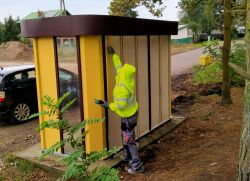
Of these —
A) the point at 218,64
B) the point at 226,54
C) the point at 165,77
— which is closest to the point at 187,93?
the point at 226,54

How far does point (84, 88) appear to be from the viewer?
6035mm

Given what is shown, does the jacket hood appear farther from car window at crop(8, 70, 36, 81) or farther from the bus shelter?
car window at crop(8, 70, 36, 81)

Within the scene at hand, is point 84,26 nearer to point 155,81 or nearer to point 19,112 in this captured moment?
point 155,81

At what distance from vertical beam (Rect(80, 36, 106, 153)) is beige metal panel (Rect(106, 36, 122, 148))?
24cm

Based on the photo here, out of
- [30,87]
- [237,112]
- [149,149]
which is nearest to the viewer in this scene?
[149,149]

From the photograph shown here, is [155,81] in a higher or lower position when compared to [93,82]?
lower

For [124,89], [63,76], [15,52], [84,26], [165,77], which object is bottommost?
[15,52]

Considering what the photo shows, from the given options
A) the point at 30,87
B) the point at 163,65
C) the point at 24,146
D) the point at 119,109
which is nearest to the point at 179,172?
the point at 119,109

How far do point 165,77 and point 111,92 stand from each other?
2.48m

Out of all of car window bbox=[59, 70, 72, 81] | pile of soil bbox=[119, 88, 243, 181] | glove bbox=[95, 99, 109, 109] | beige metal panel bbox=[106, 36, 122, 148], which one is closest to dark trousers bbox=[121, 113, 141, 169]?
pile of soil bbox=[119, 88, 243, 181]

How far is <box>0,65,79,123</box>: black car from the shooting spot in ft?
31.7

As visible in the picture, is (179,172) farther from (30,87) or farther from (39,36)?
(30,87)

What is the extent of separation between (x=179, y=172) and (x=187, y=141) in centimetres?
184

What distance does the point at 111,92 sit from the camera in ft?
21.1
